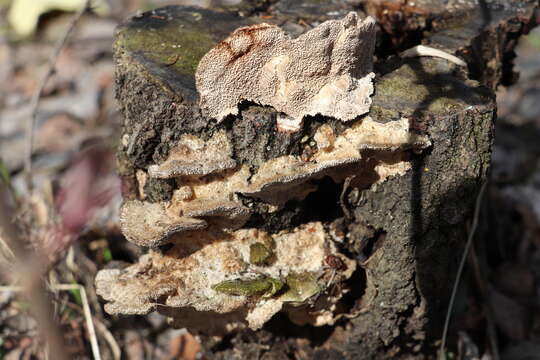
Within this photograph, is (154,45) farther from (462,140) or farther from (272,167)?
(462,140)

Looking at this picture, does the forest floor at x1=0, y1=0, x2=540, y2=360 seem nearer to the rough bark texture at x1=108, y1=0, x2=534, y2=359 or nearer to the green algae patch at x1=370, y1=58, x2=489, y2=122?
the rough bark texture at x1=108, y1=0, x2=534, y2=359

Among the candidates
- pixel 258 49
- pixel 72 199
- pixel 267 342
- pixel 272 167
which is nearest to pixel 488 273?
pixel 267 342

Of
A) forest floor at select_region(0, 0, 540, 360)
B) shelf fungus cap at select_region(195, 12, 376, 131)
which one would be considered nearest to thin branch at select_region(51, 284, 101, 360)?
forest floor at select_region(0, 0, 540, 360)

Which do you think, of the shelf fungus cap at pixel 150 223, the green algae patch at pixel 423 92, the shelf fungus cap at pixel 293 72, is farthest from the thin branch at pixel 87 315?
the green algae patch at pixel 423 92

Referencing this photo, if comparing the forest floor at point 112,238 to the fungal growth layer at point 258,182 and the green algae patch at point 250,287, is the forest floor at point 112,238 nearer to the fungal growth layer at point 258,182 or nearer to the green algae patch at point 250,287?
the fungal growth layer at point 258,182

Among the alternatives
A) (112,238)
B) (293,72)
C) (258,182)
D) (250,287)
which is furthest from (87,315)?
(293,72)
